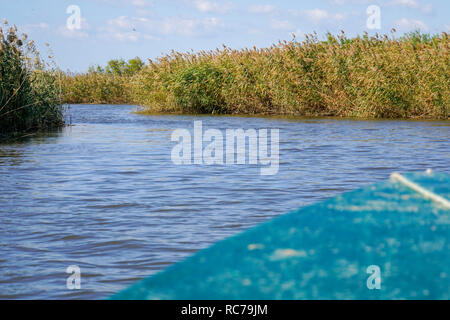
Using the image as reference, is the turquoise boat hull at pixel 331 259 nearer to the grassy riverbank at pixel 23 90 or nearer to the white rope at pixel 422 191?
the white rope at pixel 422 191

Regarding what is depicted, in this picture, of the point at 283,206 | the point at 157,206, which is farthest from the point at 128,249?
the point at 283,206

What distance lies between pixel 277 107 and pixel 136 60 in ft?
92.5

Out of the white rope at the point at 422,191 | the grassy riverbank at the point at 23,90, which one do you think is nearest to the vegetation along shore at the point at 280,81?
the grassy riverbank at the point at 23,90

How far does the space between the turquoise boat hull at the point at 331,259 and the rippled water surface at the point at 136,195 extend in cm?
153

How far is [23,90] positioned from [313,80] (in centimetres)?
994

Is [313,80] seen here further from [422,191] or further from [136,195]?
[422,191]

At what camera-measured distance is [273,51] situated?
67.1 ft

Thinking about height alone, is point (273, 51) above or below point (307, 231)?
above

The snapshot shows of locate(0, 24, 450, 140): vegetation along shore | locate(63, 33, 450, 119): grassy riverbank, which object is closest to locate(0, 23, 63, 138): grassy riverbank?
locate(0, 24, 450, 140): vegetation along shore

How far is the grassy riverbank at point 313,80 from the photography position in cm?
1744

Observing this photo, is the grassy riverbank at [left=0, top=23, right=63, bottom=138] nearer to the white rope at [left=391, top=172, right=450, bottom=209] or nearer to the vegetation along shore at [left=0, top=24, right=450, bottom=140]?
the vegetation along shore at [left=0, top=24, right=450, bottom=140]

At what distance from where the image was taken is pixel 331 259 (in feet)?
6.92
